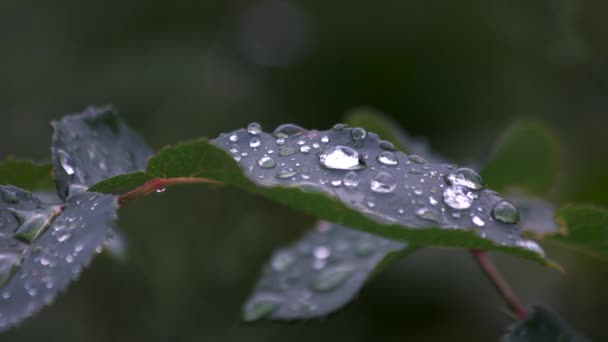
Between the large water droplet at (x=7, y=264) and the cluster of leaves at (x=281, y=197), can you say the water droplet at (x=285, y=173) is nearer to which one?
the cluster of leaves at (x=281, y=197)

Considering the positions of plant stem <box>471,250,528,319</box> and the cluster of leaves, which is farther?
plant stem <box>471,250,528,319</box>

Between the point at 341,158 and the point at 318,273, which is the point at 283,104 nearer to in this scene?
the point at 318,273

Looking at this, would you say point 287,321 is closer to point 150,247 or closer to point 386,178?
point 386,178

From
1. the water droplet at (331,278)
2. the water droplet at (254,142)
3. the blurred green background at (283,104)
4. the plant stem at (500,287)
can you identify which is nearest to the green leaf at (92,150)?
the water droplet at (254,142)

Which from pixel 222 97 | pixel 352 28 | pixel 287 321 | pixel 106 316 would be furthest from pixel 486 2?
pixel 287 321

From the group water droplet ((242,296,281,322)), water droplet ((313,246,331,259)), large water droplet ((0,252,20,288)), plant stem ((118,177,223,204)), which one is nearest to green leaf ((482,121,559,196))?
water droplet ((313,246,331,259))

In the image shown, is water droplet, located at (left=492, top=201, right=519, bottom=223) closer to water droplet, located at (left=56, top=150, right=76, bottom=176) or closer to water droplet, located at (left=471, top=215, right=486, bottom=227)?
water droplet, located at (left=471, top=215, right=486, bottom=227)
